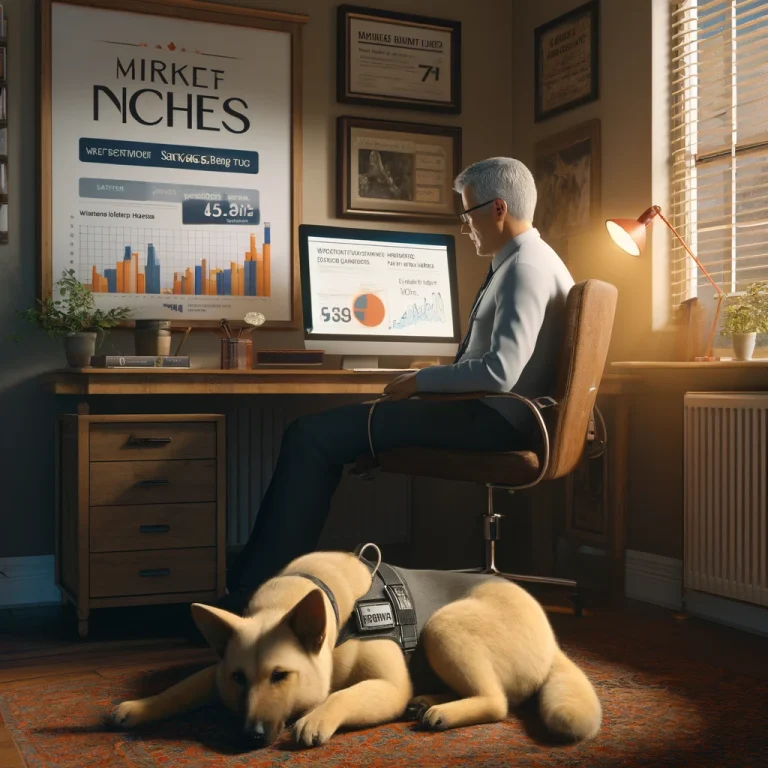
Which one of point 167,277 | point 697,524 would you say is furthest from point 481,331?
point 167,277

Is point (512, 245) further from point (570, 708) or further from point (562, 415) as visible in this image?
point (570, 708)

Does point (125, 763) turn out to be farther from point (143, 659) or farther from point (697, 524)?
point (697, 524)

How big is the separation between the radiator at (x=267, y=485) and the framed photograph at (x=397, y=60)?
1.23m

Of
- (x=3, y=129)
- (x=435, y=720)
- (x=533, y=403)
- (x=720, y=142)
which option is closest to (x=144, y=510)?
(x=533, y=403)

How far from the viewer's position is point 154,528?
9.09ft

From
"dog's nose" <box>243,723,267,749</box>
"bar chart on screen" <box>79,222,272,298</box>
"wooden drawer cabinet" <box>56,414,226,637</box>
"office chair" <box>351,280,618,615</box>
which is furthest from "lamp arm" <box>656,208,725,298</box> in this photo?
"dog's nose" <box>243,723,267,749</box>

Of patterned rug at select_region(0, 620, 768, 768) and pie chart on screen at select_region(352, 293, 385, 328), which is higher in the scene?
pie chart on screen at select_region(352, 293, 385, 328)

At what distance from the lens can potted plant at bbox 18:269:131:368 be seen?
3.02 m

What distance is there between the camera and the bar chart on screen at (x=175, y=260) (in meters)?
3.28

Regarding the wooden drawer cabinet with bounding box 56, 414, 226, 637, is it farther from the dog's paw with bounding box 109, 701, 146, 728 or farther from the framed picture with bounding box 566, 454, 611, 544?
the framed picture with bounding box 566, 454, 611, 544

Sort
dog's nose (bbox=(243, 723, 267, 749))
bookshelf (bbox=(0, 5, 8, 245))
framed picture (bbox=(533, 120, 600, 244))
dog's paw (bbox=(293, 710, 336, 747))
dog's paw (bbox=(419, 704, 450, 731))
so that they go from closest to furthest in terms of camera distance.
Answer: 1. dog's nose (bbox=(243, 723, 267, 749))
2. dog's paw (bbox=(293, 710, 336, 747))
3. dog's paw (bbox=(419, 704, 450, 731))
4. bookshelf (bbox=(0, 5, 8, 245))
5. framed picture (bbox=(533, 120, 600, 244))

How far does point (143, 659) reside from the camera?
247 cm

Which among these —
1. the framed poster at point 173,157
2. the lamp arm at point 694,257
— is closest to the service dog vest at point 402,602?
the lamp arm at point 694,257

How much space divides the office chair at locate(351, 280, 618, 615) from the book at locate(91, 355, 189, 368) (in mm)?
728
